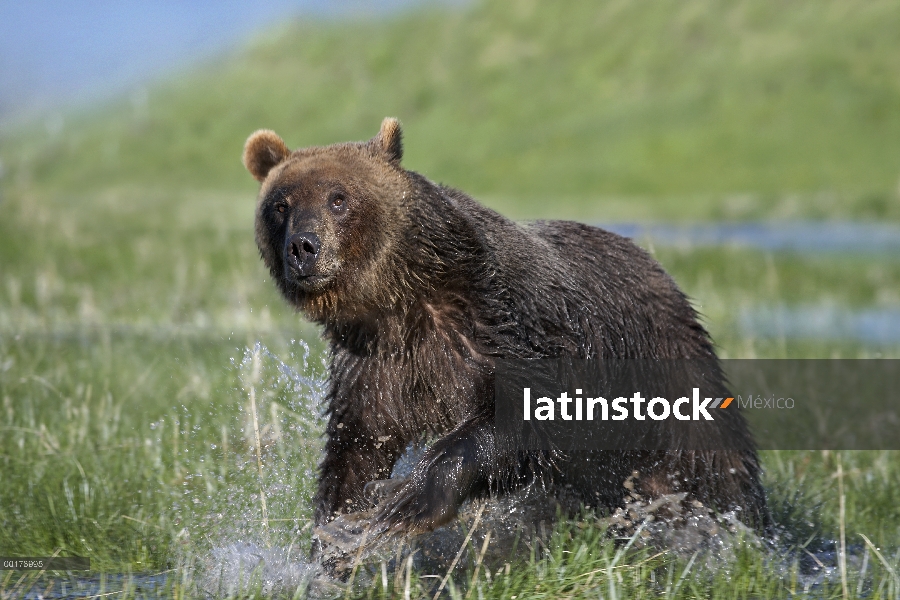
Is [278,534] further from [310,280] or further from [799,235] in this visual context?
[799,235]

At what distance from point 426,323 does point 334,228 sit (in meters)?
0.55

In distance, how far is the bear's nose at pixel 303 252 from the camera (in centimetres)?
454

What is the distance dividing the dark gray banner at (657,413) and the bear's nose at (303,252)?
844 mm

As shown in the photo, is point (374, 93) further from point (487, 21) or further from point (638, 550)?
point (638, 550)

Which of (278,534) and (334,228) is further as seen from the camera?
(278,534)

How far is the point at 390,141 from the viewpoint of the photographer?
5.02m

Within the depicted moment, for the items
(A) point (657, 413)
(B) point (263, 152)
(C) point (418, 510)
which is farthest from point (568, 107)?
(C) point (418, 510)

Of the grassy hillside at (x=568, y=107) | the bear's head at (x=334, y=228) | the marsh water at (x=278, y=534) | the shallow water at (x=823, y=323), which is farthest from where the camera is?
the grassy hillside at (x=568, y=107)

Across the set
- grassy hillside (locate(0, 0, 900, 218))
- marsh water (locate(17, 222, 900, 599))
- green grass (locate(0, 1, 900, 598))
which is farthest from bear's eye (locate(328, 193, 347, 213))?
grassy hillside (locate(0, 0, 900, 218))

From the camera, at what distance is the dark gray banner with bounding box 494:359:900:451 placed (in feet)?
15.2

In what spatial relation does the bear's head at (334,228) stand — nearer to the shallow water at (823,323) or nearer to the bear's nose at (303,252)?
the bear's nose at (303,252)

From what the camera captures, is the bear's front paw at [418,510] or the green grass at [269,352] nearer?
the bear's front paw at [418,510]

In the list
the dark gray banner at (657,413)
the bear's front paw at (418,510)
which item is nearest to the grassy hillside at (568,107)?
the dark gray banner at (657,413)

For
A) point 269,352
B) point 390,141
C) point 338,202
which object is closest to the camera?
point 338,202
